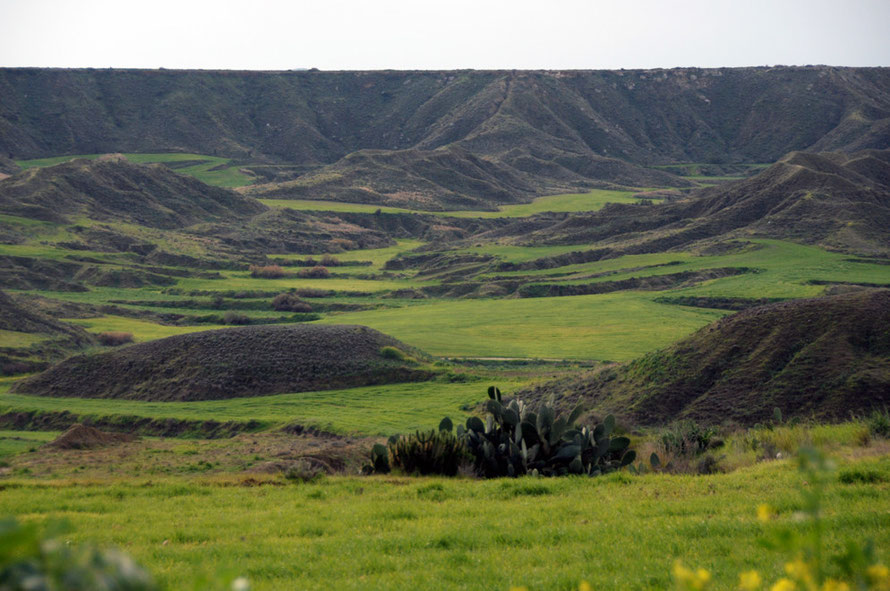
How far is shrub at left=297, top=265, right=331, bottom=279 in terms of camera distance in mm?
77312

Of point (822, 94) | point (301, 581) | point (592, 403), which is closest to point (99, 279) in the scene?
point (592, 403)

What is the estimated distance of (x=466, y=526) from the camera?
9.20m

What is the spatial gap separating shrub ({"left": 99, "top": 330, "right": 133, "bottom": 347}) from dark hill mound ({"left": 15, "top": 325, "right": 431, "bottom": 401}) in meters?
12.1

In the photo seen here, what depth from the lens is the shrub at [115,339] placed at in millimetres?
48656

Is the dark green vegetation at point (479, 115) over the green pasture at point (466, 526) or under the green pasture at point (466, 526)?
over

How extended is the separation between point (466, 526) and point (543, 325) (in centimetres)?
4216

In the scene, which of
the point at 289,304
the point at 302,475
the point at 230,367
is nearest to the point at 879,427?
the point at 302,475

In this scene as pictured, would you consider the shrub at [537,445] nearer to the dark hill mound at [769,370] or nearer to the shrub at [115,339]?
the dark hill mound at [769,370]

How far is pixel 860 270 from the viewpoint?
59.3m

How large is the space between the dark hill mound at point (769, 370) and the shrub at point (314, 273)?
5330 cm

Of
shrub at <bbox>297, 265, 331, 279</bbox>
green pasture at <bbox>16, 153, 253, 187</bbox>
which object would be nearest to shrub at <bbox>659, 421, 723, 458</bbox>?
shrub at <bbox>297, 265, 331, 279</bbox>

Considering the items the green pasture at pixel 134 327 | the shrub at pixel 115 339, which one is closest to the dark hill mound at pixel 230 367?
the shrub at pixel 115 339

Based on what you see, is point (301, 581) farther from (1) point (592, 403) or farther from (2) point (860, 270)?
Answer: (2) point (860, 270)

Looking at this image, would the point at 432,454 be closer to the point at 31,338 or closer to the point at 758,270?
the point at 31,338
